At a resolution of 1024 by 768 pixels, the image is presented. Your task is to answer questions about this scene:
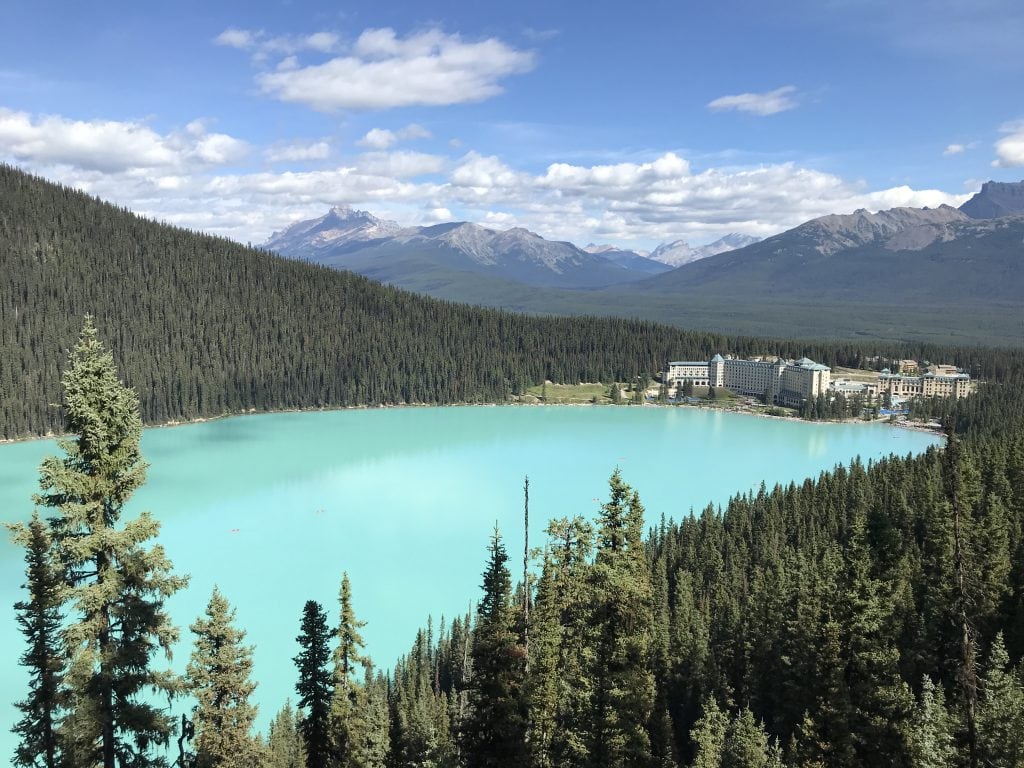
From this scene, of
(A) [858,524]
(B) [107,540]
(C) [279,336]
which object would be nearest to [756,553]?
(A) [858,524]

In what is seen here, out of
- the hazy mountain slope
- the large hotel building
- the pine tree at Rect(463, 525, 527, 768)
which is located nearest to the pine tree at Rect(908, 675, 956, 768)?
the pine tree at Rect(463, 525, 527, 768)

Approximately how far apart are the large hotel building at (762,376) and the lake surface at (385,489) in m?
12.9

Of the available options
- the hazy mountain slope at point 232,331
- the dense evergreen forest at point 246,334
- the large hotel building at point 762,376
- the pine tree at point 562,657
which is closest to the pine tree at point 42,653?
the pine tree at point 562,657

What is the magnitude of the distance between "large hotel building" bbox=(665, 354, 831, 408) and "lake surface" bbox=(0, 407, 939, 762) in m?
12.9

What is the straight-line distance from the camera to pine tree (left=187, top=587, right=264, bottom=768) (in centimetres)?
1438

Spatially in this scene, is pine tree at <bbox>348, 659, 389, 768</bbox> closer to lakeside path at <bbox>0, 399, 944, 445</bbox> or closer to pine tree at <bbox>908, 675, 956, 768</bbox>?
pine tree at <bbox>908, 675, 956, 768</bbox>

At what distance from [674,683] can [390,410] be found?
11201 cm

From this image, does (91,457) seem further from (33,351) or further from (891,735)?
(33,351)

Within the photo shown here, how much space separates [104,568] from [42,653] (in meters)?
3.07

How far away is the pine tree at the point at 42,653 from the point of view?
9.85m

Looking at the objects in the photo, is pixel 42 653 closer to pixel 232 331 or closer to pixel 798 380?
pixel 232 331

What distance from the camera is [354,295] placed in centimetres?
16662

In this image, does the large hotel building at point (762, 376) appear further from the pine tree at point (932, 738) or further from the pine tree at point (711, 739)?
the pine tree at point (932, 738)

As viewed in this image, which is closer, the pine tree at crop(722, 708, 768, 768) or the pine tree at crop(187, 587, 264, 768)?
the pine tree at crop(187, 587, 264, 768)
